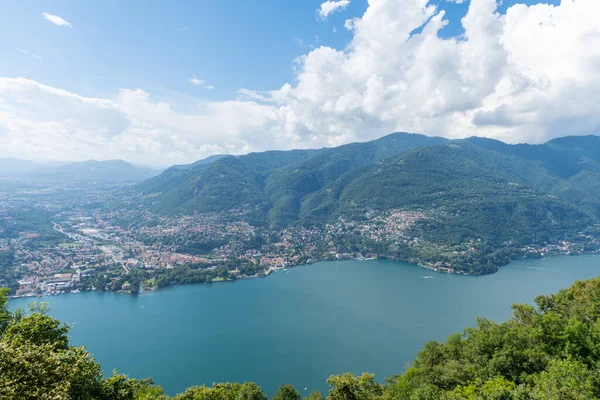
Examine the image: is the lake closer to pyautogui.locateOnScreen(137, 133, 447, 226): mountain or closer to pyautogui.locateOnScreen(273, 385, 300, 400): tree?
pyautogui.locateOnScreen(273, 385, 300, 400): tree

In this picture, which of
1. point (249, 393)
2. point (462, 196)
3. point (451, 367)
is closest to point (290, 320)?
point (249, 393)

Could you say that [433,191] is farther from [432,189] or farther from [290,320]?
[290,320]

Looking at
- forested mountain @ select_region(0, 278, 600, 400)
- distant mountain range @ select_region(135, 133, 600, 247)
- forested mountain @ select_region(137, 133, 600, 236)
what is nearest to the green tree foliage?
forested mountain @ select_region(0, 278, 600, 400)

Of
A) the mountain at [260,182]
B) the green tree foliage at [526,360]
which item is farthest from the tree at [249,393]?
the mountain at [260,182]

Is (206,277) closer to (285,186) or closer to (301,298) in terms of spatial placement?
(301,298)

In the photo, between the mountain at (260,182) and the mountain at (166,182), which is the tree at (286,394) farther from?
the mountain at (166,182)
